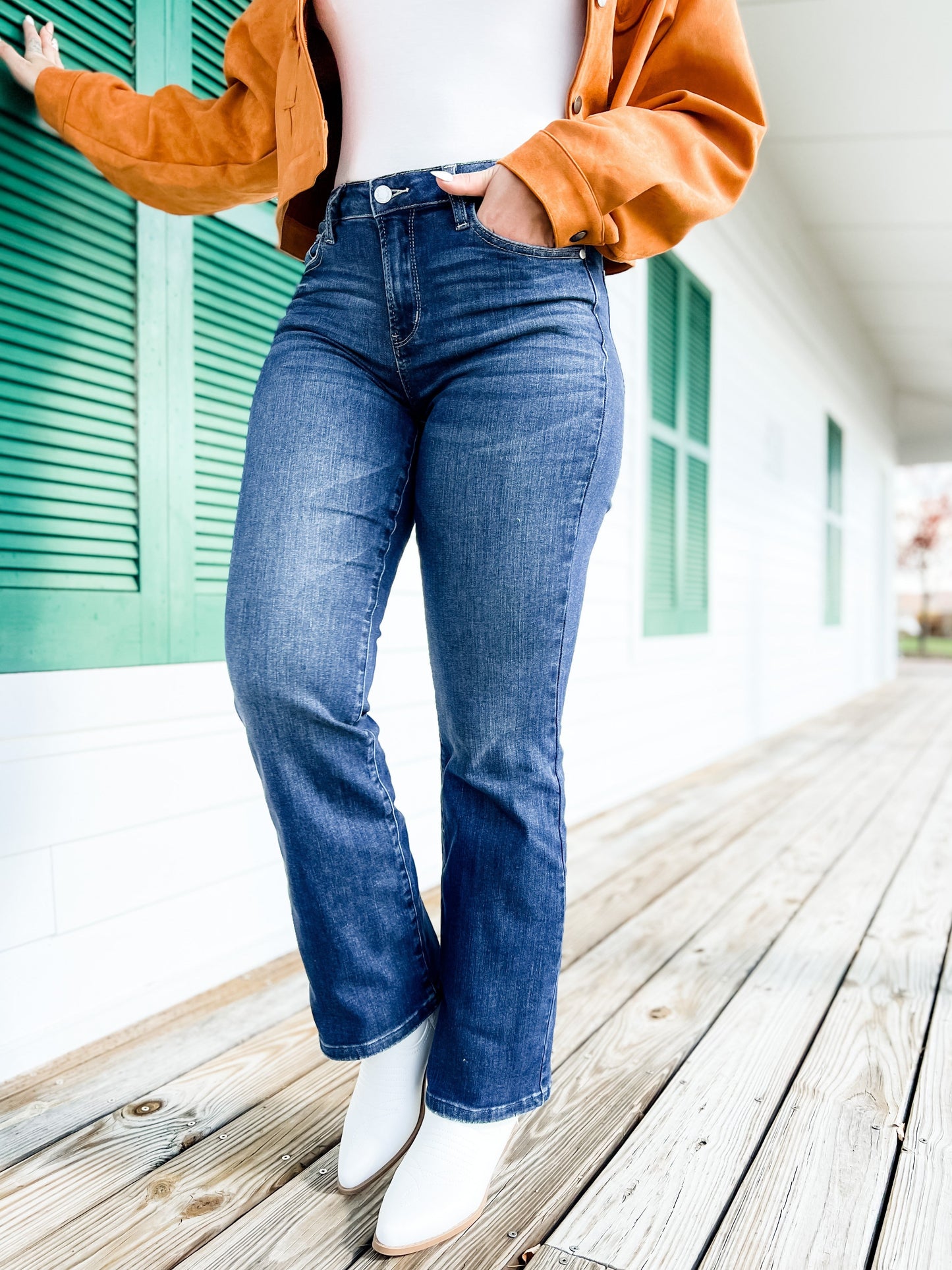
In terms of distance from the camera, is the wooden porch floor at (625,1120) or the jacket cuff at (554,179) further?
the wooden porch floor at (625,1120)

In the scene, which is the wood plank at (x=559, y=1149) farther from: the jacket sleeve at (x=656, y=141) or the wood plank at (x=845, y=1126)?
the jacket sleeve at (x=656, y=141)

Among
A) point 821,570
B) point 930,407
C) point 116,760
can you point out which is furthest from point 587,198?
point 930,407

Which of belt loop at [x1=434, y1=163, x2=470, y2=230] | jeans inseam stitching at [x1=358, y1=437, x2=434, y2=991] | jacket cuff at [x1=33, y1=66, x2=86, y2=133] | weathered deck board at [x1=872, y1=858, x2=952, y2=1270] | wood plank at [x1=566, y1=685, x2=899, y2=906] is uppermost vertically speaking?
jacket cuff at [x1=33, y1=66, x2=86, y2=133]

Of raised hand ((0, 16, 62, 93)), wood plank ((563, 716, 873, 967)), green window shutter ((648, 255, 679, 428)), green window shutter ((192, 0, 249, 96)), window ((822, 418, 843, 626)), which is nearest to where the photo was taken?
raised hand ((0, 16, 62, 93))

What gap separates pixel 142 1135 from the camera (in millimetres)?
1144

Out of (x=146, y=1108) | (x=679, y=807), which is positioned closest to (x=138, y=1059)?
Answer: (x=146, y=1108)

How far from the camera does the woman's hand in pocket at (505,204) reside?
853 millimetres

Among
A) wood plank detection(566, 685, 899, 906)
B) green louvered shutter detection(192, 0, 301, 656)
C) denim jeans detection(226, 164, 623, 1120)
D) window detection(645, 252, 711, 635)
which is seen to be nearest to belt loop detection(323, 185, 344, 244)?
denim jeans detection(226, 164, 623, 1120)

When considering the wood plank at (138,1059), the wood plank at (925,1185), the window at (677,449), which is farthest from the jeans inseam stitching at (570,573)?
the window at (677,449)

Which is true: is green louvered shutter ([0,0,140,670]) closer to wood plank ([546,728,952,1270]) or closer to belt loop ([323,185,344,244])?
belt loop ([323,185,344,244])

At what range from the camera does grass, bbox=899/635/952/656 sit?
19.4m

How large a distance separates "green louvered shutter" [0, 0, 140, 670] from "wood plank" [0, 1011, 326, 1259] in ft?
1.98

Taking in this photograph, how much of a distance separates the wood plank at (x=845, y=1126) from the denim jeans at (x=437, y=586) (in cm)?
26

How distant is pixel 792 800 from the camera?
3.29m
